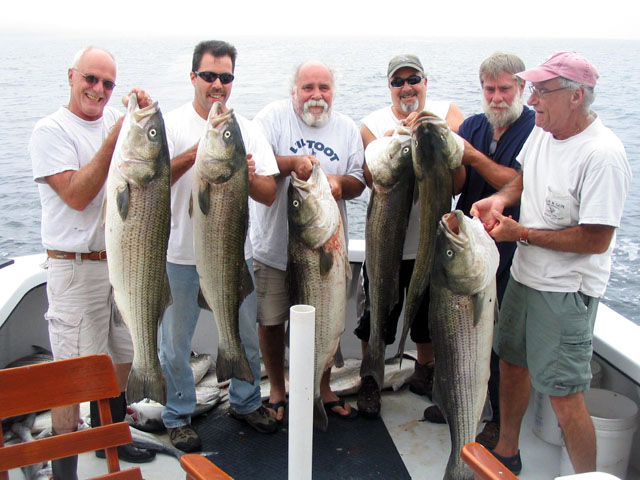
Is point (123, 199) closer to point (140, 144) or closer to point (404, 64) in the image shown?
point (140, 144)

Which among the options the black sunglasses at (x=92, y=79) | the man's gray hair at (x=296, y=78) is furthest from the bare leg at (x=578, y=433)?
the black sunglasses at (x=92, y=79)

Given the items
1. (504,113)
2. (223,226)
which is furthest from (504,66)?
(223,226)

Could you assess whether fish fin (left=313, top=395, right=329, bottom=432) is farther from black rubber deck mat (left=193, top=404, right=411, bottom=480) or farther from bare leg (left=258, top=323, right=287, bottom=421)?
bare leg (left=258, top=323, right=287, bottom=421)

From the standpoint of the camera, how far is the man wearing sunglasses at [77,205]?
3.17 metres

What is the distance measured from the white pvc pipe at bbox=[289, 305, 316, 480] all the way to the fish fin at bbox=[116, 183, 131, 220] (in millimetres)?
1251

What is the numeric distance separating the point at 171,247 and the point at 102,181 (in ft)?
2.08

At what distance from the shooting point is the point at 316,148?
Answer: 12.6ft

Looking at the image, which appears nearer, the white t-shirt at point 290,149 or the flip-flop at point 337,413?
the white t-shirt at point 290,149

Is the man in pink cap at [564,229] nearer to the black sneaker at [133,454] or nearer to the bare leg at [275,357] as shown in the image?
the bare leg at [275,357]

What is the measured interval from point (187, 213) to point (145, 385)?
0.99 metres

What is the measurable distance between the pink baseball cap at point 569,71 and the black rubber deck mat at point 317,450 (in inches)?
91.5

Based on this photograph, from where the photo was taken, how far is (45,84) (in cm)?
2461

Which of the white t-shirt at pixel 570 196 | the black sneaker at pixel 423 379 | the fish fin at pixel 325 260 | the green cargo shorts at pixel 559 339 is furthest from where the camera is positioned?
the black sneaker at pixel 423 379

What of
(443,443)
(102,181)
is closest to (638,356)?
(443,443)
